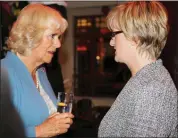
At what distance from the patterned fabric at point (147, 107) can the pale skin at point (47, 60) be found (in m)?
0.21

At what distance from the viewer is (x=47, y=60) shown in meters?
1.04

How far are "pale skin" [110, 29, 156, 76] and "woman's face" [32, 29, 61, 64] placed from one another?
0.27 m

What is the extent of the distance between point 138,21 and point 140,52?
11cm

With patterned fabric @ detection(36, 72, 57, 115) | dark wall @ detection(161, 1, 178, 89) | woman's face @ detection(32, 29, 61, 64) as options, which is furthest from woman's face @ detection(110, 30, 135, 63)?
dark wall @ detection(161, 1, 178, 89)

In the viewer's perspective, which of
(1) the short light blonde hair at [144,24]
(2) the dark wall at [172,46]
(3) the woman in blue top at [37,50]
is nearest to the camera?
(1) the short light blonde hair at [144,24]

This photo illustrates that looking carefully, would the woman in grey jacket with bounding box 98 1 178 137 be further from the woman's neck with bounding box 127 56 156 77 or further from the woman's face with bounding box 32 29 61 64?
the woman's face with bounding box 32 29 61 64

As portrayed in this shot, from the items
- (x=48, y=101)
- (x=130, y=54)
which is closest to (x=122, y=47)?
(x=130, y=54)

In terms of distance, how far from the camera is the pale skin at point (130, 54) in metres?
0.87

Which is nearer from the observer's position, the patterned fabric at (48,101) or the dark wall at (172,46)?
the patterned fabric at (48,101)

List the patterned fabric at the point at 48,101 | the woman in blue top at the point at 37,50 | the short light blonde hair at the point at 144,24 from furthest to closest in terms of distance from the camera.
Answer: the patterned fabric at the point at 48,101
the woman in blue top at the point at 37,50
the short light blonde hair at the point at 144,24

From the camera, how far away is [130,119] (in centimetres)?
77

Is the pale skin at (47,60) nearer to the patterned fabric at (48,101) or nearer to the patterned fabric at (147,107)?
the patterned fabric at (48,101)

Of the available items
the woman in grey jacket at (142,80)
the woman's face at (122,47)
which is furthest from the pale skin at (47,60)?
the woman's face at (122,47)

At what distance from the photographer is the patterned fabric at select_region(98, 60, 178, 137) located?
719 mm
